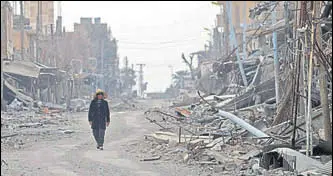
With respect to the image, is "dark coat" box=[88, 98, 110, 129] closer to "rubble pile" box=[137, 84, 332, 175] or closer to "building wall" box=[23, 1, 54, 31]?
"rubble pile" box=[137, 84, 332, 175]

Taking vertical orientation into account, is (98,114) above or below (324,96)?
below

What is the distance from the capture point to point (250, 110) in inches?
985

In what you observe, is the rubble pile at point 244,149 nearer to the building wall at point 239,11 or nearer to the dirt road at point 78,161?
the dirt road at point 78,161

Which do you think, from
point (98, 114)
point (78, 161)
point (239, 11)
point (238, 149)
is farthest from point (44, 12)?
point (238, 149)

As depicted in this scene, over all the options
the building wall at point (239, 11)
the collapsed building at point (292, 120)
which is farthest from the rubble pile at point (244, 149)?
the building wall at point (239, 11)

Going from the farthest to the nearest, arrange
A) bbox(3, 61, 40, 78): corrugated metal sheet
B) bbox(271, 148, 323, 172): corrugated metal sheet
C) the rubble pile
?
bbox(3, 61, 40, 78): corrugated metal sheet < the rubble pile < bbox(271, 148, 323, 172): corrugated metal sheet

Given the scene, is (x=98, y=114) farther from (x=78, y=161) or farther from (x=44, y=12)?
(x=44, y=12)

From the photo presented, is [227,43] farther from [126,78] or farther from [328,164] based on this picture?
[126,78]

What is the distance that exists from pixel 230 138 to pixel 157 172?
3.72 metres

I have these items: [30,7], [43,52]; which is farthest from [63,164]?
[30,7]

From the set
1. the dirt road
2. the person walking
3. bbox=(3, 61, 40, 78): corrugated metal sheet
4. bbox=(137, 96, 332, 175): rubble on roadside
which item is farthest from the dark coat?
bbox=(3, 61, 40, 78): corrugated metal sheet

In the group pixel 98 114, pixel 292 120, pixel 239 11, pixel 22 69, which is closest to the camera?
pixel 292 120

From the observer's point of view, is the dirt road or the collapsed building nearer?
the collapsed building

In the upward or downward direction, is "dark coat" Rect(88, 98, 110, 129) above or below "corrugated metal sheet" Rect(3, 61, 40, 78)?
below
